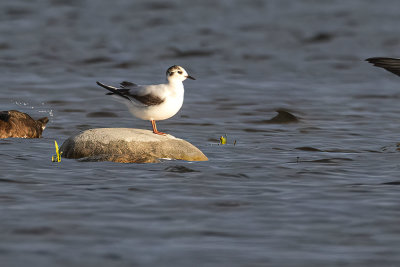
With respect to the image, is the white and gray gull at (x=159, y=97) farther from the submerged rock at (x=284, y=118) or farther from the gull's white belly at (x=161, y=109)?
the submerged rock at (x=284, y=118)

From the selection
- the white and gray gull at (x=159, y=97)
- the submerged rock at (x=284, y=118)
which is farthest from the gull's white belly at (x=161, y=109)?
the submerged rock at (x=284, y=118)

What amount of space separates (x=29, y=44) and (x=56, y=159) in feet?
53.9

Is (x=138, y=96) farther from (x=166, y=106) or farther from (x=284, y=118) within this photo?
(x=284, y=118)

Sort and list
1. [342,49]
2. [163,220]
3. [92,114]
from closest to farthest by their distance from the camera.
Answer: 1. [163,220]
2. [92,114]
3. [342,49]

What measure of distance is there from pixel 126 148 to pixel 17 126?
3.21 meters

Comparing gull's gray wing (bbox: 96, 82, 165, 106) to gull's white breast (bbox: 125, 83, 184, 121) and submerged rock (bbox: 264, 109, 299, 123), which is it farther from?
submerged rock (bbox: 264, 109, 299, 123)

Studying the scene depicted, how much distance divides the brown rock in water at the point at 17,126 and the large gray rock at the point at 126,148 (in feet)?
7.11

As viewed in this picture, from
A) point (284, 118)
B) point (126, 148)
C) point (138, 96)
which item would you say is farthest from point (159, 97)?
point (284, 118)

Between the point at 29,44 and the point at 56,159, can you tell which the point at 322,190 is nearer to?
the point at 56,159

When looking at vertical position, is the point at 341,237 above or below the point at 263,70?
below

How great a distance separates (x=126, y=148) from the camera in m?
13.6

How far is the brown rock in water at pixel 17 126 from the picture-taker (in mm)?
15789

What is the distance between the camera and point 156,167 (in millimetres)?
12945

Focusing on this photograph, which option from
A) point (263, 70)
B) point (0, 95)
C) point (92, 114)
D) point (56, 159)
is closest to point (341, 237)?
point (56, 159)
